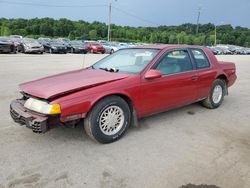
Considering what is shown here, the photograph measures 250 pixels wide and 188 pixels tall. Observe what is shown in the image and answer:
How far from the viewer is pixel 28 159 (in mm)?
3561

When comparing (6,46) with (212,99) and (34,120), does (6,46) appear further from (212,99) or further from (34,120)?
(34,120)

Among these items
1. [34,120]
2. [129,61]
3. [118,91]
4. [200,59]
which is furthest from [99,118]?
[200,59]

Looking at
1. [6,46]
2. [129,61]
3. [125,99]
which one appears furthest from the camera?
[6,46]

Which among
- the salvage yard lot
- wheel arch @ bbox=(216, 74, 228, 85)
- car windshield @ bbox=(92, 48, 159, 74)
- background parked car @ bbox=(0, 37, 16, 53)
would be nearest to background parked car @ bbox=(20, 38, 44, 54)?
background parked car @ bbox=(0, 37, 16, 53)

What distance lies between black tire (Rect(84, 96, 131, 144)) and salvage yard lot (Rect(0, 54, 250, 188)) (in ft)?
0.38

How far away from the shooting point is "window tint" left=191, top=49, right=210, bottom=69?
5.64m

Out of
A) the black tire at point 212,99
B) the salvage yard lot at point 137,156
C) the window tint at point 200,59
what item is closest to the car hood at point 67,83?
the salvage yard lot at point 137,156

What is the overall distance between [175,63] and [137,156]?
2185 millimetres

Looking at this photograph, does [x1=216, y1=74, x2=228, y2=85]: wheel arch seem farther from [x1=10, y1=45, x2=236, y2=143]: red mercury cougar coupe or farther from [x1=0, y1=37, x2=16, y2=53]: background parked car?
[x1=0, y1=37, x2=16, y2=53]: background parked car

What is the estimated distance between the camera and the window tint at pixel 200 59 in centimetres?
564

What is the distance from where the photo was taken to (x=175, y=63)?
5.14 metres

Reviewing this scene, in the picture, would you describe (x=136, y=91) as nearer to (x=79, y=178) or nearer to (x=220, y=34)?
(x=79, y=178)

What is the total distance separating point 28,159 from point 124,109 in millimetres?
1574

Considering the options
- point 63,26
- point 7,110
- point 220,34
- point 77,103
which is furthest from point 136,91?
point 220,34
